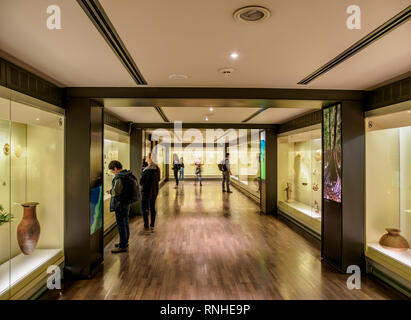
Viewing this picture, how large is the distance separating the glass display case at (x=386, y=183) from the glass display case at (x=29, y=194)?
486 cm

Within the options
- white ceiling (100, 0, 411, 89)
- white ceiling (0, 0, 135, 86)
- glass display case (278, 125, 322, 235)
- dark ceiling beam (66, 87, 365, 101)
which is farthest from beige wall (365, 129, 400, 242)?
white ceiling (0, 0, 135, 86)

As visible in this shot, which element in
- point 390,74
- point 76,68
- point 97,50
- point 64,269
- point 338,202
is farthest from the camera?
point 338,202

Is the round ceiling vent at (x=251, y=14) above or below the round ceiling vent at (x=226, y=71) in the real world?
below

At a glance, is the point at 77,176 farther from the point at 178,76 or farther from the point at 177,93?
the point at 178,76

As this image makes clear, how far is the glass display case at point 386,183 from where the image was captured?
4.05 meters

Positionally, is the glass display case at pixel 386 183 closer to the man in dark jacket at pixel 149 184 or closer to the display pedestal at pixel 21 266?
the man in dark jacket at pixel 149 184

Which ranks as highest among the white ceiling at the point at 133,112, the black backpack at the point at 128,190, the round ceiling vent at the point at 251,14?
the white ceiling at the point at 133,112

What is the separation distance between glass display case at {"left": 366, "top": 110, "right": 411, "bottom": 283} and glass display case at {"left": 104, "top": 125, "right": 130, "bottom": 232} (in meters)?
5.23

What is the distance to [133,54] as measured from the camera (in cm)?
267

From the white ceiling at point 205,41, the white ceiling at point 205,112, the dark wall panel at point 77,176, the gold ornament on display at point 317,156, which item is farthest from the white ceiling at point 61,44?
the gold ornament on display at point 317,156

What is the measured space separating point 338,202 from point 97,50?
4055 mm

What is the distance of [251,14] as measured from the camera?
1.91 metres

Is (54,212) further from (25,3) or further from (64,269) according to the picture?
(25,3)
